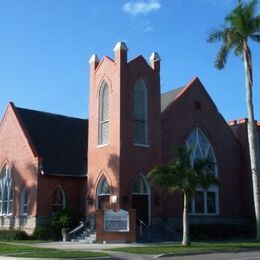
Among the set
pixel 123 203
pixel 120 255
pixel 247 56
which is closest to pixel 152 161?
pixel 123 203

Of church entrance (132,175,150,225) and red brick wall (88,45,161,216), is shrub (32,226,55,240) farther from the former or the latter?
church entrance (132,175,150,225)

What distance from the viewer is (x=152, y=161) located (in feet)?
109

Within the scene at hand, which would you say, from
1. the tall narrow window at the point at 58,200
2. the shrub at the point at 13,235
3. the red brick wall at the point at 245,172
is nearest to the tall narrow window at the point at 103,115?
the tall narrow window at the point at 58,200

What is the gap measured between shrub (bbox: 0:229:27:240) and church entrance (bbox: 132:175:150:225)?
753cm

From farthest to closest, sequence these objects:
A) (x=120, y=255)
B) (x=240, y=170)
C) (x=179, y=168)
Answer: (x=240, y=170)
(x=179, y=168)
(x=120, y=255)

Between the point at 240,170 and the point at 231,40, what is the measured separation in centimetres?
1235

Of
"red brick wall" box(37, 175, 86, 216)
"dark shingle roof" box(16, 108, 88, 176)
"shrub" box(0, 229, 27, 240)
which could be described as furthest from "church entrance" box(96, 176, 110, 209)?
"shrub" box(0, 229, 27, 240)

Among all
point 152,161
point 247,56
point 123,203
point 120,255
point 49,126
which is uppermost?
point 247,56

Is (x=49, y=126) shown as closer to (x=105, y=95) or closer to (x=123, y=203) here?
(x=105, y=95)

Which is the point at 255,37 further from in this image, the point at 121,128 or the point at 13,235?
A: the point at 13,235

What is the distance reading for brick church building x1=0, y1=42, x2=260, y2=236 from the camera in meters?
32.2

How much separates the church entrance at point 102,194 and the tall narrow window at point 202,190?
269 inches

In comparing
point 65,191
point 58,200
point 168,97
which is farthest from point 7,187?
point 168,97

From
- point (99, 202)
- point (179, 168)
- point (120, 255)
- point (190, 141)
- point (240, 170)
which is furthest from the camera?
point (240, 170)
